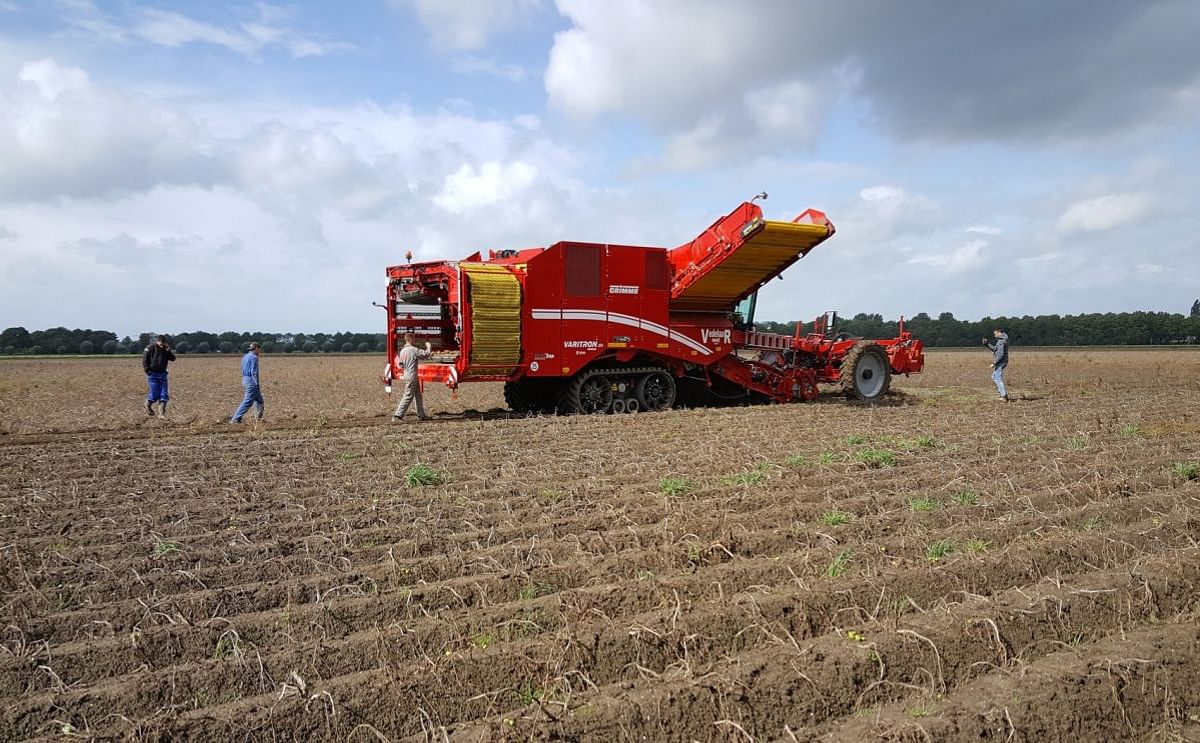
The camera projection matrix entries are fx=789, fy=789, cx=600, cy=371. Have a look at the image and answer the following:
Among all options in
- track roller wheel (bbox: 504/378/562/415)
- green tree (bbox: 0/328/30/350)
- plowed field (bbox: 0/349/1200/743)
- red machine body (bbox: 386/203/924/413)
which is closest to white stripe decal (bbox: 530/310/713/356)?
red machine body (bbox: 386/203/924/413)

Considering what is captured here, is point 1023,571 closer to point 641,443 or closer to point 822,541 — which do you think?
point 822,541

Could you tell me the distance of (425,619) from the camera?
4414 mm

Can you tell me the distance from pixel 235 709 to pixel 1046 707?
11.9ft

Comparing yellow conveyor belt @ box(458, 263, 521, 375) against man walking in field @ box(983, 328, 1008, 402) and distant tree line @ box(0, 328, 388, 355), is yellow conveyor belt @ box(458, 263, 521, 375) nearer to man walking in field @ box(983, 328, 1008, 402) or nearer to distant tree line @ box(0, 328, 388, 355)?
man walking in field @ box(983, 328, 1008, 402)

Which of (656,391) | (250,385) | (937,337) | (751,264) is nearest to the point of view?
(250,385)

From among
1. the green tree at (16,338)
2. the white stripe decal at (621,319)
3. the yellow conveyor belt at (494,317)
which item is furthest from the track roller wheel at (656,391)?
the green tree at (16,338)

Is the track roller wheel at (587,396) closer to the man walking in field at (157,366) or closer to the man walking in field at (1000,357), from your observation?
the man walking in field at (157,366)

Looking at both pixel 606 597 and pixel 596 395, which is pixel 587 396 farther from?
pixel 606 597

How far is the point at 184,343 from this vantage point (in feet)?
223

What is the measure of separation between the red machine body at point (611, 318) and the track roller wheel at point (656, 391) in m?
0.03

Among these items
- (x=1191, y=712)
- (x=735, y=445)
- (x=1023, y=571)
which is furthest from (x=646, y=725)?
(x=735, y=445)

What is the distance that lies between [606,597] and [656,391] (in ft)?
34.8

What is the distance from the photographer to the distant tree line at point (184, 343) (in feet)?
211

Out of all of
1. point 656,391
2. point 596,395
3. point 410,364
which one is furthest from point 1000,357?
point 410,364
